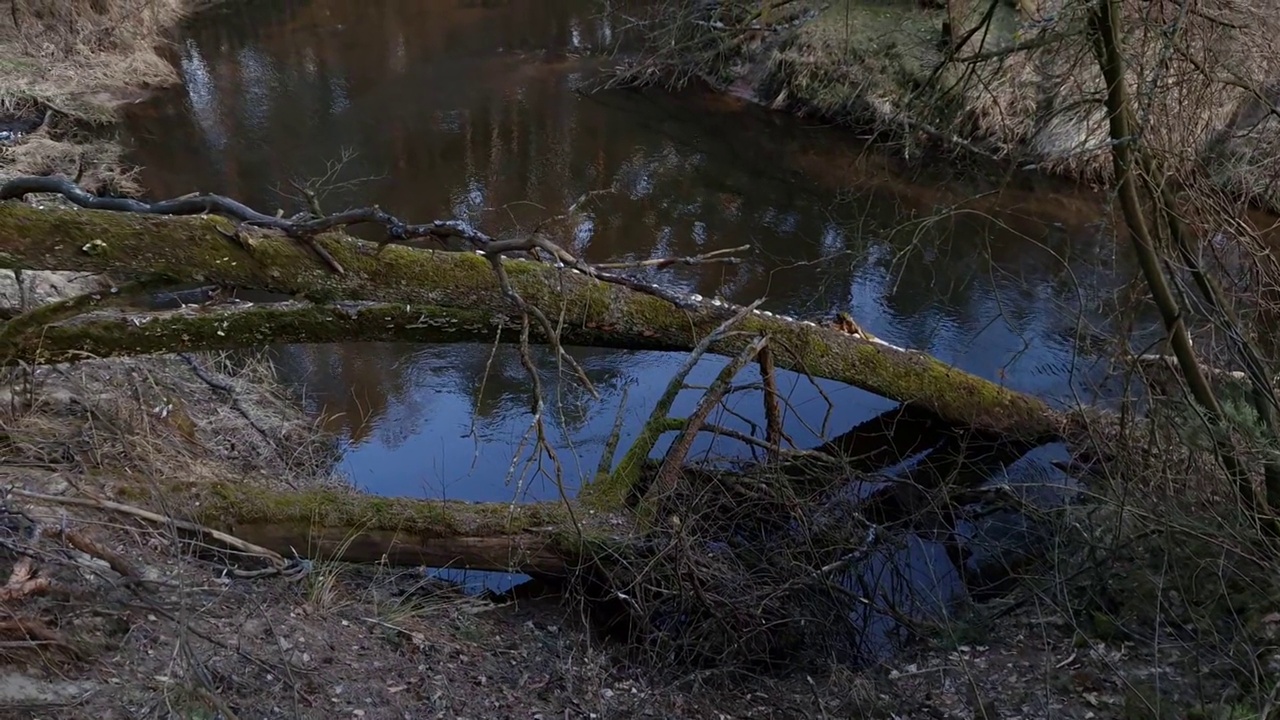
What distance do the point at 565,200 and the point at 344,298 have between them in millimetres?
5655

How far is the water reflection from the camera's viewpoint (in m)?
6.38

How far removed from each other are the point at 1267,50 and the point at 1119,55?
2.43ft

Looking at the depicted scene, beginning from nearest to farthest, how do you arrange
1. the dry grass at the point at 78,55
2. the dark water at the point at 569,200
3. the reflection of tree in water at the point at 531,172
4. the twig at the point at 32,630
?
the twig at the point at 32,630 → the dark water at the point at 569,200 → the reflection of tree in water at the point at 531,172 → the dry grass at the point at 78,55

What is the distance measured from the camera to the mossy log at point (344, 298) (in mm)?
3703

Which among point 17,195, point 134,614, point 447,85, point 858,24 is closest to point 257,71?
point 447,85

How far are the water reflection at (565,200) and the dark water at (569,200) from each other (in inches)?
1.2

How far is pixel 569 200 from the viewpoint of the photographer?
31.6 feet

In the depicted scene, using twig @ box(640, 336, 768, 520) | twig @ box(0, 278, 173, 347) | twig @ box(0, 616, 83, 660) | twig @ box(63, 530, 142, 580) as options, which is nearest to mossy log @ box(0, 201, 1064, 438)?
twig @ box(0, 278, 173, 347)

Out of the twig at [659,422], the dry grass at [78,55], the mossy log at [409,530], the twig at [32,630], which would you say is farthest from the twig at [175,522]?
the dry grass at [78,55]

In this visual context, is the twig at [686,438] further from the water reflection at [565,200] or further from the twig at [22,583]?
the twig at [22,583]

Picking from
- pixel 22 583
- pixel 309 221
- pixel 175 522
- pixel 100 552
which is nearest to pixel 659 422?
pixel 309 221

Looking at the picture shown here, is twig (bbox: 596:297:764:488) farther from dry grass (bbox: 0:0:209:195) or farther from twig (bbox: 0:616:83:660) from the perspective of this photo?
dry grass (bbox: 0:0:209:195)

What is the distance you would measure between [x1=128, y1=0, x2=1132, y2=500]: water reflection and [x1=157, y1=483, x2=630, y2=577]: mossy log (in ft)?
1.55

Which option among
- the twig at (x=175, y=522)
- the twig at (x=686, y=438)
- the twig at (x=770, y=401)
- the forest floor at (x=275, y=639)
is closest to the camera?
the forest floor at (x=275, y=639)
